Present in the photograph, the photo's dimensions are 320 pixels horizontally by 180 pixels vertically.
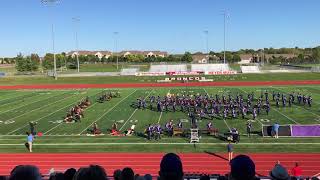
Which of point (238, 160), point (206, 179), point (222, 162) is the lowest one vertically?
point (222, 162)

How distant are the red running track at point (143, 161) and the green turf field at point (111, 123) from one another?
104cm

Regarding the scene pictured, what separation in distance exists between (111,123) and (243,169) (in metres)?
26.9

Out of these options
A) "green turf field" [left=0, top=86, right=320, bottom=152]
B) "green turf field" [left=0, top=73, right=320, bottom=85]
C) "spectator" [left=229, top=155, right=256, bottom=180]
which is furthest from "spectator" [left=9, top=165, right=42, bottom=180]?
"green turf field" [left=0, top=73, right=320, bottom=85]

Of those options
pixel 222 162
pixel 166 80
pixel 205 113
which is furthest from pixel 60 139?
pixel 166 80

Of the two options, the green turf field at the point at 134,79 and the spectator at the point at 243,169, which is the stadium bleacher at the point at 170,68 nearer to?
the green turf field at the point at 134,79

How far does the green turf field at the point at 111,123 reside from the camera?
2244cm

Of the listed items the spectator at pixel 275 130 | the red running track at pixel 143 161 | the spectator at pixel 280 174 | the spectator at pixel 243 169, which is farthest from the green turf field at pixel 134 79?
the spectator at pixel 243 169

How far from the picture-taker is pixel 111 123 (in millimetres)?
29812

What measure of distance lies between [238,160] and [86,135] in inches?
912

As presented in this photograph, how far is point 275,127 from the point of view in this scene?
79.1 ft

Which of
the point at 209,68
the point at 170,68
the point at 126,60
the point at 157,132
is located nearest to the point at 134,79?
the point at 170,68

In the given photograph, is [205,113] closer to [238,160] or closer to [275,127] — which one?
[275,127]

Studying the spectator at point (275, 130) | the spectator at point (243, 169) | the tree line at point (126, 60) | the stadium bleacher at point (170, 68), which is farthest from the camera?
the tree line at point (126, 60)

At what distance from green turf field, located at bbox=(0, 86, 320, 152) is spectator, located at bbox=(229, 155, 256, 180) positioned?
733 inches
